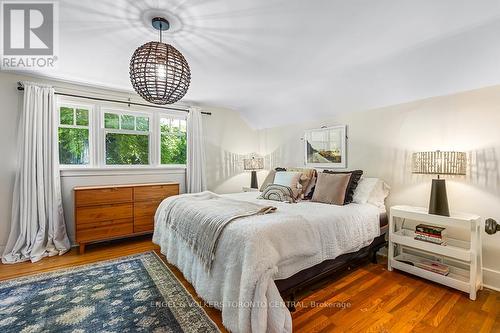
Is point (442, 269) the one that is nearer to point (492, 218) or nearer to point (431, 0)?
point (492, 218)

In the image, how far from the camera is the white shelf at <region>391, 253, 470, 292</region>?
2.02 meters

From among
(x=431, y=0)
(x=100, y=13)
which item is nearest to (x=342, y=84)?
(x=431, y=0)

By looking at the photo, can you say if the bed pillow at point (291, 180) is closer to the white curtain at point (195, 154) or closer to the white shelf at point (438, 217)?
the white shelf at point (438, 217)

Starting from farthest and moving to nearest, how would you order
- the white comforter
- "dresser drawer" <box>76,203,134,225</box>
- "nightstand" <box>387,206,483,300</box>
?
"dresser drawer" <box>76,203,134,225</box>
"nightstand" <box>387,206,483,300</box>
the white comforter

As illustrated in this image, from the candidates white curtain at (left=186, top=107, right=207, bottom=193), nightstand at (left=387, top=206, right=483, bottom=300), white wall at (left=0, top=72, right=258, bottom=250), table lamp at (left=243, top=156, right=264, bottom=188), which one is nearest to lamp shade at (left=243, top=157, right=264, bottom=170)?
table lamp at (left=243, top=156, right=264, bottom=188)

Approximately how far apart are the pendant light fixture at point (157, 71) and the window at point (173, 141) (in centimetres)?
237

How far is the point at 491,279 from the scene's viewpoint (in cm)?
214

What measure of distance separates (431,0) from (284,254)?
1.92m

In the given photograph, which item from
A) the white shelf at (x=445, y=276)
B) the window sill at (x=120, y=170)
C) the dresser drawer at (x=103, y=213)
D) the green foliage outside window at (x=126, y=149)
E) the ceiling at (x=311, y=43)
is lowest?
the white shelf at (x=445, y=276)

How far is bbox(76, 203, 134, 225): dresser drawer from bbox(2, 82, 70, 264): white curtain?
38 centimetres

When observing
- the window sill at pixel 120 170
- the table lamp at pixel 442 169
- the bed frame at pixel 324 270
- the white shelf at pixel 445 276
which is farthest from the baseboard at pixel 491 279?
the window sill at pixel 120 170

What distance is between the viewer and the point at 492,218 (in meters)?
2.15

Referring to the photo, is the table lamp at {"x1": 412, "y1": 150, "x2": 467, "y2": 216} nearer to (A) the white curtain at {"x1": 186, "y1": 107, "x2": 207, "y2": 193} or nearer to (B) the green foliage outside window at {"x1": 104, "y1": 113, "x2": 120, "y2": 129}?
(A) the white curtain at {"x1": 186, "y1": 107, "x2": 207, "y2": 193}

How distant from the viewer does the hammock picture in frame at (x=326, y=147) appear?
3359mm
